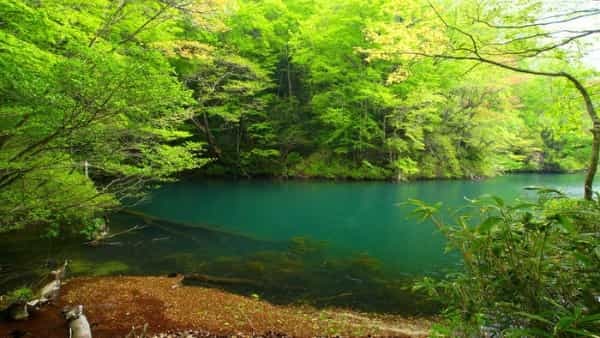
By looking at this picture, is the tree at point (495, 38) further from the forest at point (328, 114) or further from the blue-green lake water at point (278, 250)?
the blue-green lake water at point (278, 250)

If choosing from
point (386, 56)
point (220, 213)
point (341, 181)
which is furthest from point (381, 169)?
point (386, 56)

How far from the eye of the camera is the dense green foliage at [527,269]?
144 cm

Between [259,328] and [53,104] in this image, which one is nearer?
[53,104]

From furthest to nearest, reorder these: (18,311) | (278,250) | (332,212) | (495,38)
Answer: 1. (332,212)
2. (278,250)
3. (18,311)
4. (495,38)

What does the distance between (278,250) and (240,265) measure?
50.5 inches

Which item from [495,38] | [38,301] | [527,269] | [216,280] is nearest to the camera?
[527,269]

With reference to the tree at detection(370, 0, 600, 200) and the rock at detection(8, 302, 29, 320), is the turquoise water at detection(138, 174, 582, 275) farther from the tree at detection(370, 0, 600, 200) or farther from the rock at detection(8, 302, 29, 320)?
the rock at detection(8, 302, 29, 320)

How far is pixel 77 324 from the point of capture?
3818 millimetres

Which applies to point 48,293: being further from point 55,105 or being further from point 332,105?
point 332,105

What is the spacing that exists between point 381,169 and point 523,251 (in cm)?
2015

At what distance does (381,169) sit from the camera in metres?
21.3

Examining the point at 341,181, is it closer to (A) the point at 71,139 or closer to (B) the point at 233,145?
(B) the point at 233,145

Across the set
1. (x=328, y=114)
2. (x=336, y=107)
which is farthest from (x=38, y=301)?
(x=336, y=107)

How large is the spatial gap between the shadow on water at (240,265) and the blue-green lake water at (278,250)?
0.07 ft
